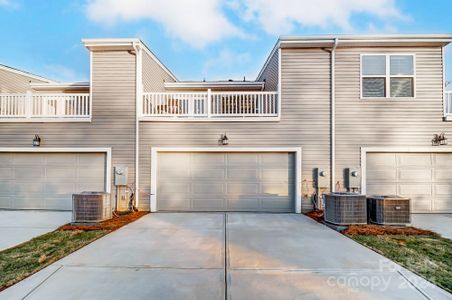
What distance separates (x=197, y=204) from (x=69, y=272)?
4392 millimetres

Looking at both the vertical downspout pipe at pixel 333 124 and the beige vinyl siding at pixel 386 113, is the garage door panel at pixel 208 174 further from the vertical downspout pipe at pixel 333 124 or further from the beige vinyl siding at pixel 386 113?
the beige vinyl siding at pixel 386 113

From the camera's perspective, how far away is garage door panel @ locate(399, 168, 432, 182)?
7297 millimetres

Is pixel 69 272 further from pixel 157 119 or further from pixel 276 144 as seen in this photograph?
pixel 276 144

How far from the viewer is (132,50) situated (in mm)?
7484

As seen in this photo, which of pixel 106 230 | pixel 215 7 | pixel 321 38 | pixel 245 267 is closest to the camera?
pixel 245 267

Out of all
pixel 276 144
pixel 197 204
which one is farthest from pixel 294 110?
pixel 197 204

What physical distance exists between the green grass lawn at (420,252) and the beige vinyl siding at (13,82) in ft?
41.9

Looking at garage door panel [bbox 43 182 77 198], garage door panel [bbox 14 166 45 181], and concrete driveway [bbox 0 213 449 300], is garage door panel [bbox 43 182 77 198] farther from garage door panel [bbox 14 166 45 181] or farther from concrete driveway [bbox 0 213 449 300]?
concrete driveway [bbox 0 213 449 300]

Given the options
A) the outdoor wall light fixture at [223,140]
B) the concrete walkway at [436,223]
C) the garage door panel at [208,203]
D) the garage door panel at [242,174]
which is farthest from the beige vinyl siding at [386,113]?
the garage door panel at [208,203]

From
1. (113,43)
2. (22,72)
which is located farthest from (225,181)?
(22,72)

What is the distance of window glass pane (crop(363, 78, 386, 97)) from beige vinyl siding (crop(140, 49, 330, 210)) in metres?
1.17

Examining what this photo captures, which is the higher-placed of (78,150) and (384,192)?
(78,150)

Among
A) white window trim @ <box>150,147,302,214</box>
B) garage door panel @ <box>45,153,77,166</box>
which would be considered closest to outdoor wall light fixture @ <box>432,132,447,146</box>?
white window trim @ <box>150,147,302,214</box>

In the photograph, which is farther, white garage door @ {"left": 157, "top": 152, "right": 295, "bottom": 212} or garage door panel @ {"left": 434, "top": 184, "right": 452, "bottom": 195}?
white garage door @ {"left": 157, "top": 152, "right": 295, "bottom": 212}
